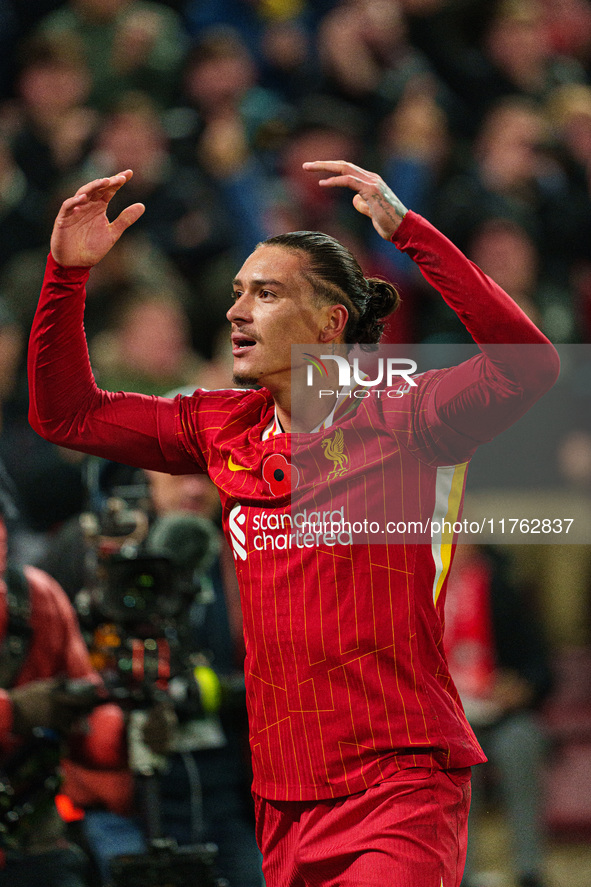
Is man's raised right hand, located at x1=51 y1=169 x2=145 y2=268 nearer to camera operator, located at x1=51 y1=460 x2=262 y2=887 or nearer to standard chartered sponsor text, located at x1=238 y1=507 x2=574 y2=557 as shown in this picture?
standard chartered sponsor text, located at x1=238 y1=507 x2=574 y2=557

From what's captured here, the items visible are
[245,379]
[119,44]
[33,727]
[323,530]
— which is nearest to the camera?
[323,530]

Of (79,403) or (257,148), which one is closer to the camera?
(79,403)

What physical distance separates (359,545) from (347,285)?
0.55 metres

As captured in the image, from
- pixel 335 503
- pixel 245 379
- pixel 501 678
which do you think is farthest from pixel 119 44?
pixel 335 503

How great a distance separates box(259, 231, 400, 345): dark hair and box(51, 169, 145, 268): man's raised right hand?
0.32m

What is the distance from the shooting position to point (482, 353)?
1.75m

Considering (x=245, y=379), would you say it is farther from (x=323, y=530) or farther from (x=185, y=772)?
(x=185, y=772)

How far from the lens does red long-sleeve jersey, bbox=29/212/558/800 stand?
5.77ft

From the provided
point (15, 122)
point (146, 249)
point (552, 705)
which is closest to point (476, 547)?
point (552, 705)

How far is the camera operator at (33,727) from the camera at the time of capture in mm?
2873

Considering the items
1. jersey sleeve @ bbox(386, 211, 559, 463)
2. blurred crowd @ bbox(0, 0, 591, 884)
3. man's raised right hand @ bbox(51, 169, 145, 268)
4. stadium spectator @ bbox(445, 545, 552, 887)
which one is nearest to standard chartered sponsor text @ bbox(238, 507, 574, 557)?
jersey sleeve @ bbox(386, 211, 559, 463)

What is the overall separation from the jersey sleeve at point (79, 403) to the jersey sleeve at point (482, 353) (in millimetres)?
572

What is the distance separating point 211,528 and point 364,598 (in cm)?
146

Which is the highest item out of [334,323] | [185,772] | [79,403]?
[334,323]
